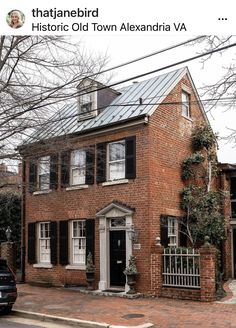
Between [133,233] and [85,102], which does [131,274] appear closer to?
[133,233]

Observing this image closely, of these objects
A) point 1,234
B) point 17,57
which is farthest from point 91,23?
point 1,234

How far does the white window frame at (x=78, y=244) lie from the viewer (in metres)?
19.3

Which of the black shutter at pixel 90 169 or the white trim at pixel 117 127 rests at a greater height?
the white trim at pixel 117 127

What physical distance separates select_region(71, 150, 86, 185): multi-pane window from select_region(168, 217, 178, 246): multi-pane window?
3866 mm

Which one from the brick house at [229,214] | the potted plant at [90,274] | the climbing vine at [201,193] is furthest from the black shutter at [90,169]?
the brick house at [229,214]

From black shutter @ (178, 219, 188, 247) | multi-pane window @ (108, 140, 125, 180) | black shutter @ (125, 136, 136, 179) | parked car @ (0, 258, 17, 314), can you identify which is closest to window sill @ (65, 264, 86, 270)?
multi-pane window @ (108, 140, 125, 180)

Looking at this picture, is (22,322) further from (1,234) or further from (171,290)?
(1,234)

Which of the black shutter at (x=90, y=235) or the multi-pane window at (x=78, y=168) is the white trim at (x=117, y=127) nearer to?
the multi-pane window at (x=78, y=168)

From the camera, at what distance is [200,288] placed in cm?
1527

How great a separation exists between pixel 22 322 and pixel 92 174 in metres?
7.55

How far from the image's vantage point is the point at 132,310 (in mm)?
13805

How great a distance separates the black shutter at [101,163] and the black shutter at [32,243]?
454 cm

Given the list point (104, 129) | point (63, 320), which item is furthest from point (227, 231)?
point (63, 320)

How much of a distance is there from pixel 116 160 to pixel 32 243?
5.90m
